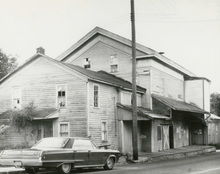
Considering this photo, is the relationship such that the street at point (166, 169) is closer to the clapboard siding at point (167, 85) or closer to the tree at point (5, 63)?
the clapboard siding at point (167, 85)

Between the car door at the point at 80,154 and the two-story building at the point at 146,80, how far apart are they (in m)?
11.7

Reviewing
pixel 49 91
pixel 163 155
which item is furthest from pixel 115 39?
pixel 163 155

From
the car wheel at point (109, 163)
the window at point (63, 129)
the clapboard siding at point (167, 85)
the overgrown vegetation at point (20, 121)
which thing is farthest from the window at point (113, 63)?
the car wheel at point (109, 163)

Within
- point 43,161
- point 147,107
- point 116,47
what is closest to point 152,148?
point 147,107

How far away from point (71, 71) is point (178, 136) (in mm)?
14830

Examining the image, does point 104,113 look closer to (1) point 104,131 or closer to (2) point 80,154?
(1) point 104,131

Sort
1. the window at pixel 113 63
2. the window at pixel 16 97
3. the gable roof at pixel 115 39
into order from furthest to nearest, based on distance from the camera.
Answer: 1. the window at pixel 113 63
2. the gable roof at pixel 115 39
3. the window at pixel 16 97

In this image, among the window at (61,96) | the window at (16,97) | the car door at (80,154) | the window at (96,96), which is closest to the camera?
the car door at (80,154)

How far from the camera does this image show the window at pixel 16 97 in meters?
26.8

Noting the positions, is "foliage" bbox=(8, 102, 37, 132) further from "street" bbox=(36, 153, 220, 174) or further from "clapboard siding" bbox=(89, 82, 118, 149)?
"street" bbox=(36, 153, 220, 174)

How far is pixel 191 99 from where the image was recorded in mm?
40219

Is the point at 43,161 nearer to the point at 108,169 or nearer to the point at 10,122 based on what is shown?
the point at 108,169

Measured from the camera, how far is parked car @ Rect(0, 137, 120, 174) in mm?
13281

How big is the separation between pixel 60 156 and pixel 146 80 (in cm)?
1877
